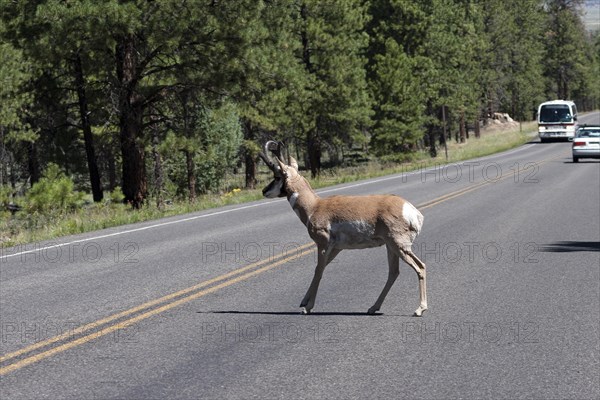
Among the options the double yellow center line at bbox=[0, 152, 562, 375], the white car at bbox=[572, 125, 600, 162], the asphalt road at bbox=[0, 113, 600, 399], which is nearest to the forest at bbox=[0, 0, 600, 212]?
the asphalt road at bbox=[0, 113, 600, 399]

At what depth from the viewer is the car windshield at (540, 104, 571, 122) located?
61375 mm

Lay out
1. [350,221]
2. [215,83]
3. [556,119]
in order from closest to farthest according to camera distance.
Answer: [350,221] < [215,83] < [556,119]

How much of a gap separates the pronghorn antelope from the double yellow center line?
157 cm

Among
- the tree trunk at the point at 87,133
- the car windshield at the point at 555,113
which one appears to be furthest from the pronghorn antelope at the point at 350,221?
the car windshield at the point at 555,113

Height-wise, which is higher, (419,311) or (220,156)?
(220,156)

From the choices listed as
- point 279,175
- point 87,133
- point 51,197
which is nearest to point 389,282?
point 279,175

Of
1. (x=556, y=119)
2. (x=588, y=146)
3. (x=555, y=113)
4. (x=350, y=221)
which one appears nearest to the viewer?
(x=350, y=221)

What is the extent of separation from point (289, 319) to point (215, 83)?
56.8ft

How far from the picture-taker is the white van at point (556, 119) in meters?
61.6

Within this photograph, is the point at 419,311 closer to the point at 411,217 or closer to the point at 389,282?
the point at 389,282

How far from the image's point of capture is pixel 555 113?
2464 inches

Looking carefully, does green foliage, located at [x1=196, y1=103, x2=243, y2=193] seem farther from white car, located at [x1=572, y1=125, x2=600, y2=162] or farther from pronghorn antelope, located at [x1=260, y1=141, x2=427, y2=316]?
pronghorn antelope, located at [x1=260, y1=141, x2=427, y2=316]

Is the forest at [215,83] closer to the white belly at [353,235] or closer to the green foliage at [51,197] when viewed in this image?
the green foliage at [51,197]

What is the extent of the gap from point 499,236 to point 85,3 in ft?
39.7
